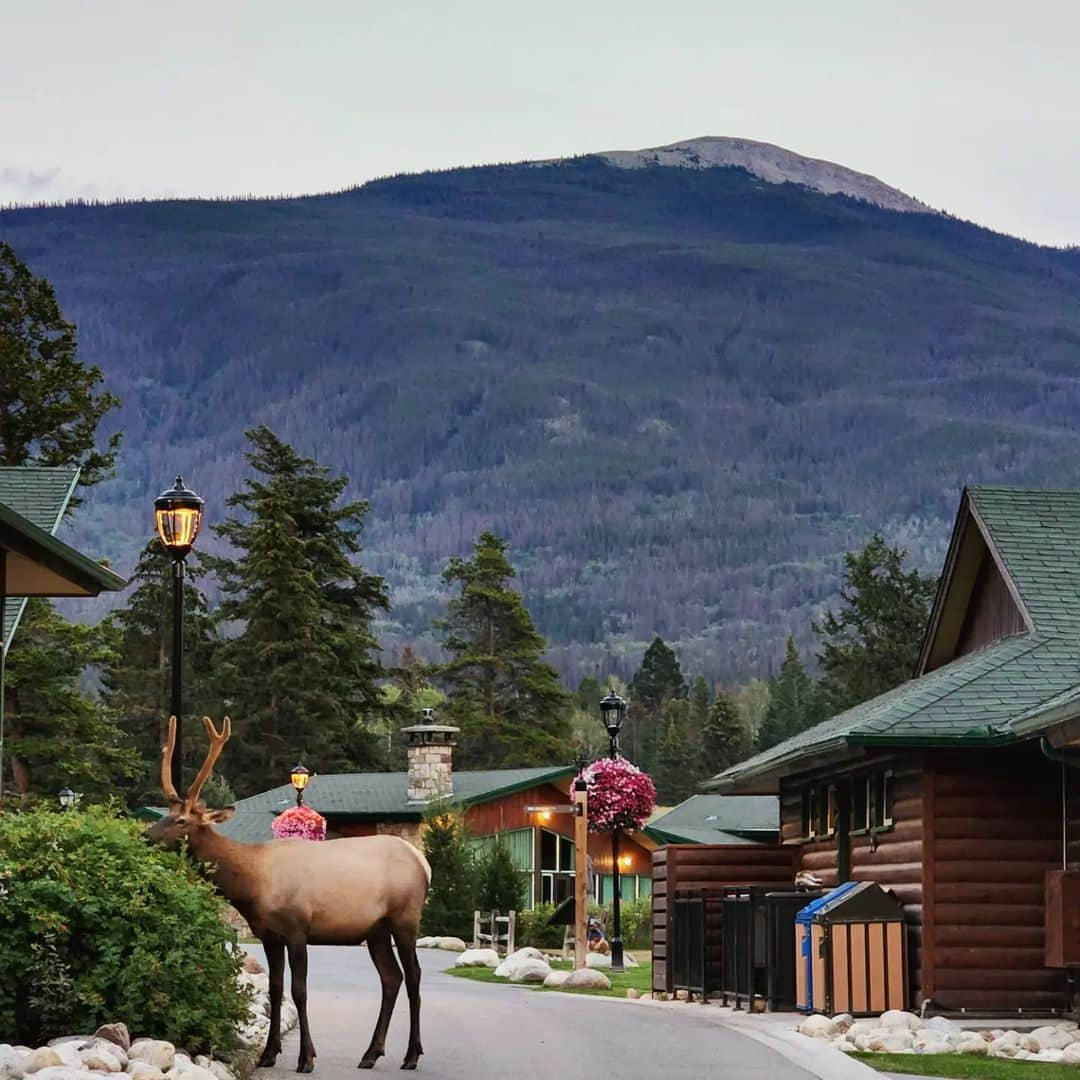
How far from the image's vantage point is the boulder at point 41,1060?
1249 centimetres

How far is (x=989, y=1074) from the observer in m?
17.8

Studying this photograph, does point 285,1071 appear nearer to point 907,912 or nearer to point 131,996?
point 131,996

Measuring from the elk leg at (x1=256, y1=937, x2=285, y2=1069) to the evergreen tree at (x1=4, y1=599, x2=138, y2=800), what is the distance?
1510 inches

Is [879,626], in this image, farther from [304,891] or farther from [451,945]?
[304,891]

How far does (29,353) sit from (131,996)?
47356mm

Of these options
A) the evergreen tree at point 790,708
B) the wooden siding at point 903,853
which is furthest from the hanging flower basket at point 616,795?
the evergreen tree at point 790,708

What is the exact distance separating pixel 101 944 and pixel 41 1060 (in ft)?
4.99

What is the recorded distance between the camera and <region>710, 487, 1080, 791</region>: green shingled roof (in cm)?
2308

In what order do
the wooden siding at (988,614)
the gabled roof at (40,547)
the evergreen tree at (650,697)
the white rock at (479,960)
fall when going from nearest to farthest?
the gabled roof at (40,547) < the wooden siding at (988,614) < the white rock at (479,960) < the evergreen tree at (650,697)

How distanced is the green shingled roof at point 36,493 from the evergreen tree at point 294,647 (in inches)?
2284

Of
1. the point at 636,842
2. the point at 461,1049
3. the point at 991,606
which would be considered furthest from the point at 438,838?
the point at 461,1049

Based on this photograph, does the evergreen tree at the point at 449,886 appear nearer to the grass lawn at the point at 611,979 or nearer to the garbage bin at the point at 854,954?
the grass lawn at the point at 611,979

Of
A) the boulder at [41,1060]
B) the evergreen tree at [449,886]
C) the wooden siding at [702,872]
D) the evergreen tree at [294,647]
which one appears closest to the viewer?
the boulder at [41,1060]

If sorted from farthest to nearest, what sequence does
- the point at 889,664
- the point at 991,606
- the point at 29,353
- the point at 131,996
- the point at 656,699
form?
the point at 656,699 → the point at 889,664 → the point at 29,353 → the point at 991,606 → the point at 131,996
